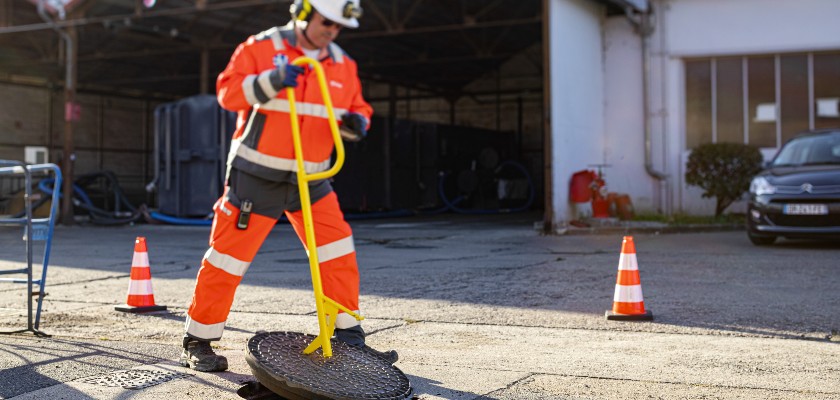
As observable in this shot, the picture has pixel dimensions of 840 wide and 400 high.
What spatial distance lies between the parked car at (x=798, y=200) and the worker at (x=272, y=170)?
817 cm

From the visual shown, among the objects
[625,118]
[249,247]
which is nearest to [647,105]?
[625,118]

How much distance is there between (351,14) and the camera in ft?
14.0

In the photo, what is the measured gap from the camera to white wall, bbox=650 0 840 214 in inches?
669

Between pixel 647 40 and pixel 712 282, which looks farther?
pixel 647 40

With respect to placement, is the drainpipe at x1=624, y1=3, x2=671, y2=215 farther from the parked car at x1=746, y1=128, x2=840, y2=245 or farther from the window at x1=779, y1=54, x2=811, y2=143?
the parked car at x1=746, y1=128, x2=840, y2=245

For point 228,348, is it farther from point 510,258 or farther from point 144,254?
point 510,258

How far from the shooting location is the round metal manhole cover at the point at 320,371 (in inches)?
141

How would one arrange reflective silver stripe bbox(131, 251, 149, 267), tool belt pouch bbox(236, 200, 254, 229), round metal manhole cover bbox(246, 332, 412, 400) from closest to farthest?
round metal manhole cover bbox(246, 332, 412, 400)
tool belt pouch bbox(236, 200, 254, 229)
reflective silver stripe bbox(131, 251, 149, 267)

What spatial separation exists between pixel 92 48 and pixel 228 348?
2617 cm

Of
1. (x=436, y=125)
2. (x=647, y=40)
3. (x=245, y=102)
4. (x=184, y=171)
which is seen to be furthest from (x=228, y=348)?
(x=436, y=125)

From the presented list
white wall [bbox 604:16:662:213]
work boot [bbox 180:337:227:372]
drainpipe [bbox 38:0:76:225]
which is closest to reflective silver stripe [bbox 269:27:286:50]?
work boot [bbox 180:337:227:372]

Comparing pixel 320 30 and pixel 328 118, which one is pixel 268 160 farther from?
pixel 320 30

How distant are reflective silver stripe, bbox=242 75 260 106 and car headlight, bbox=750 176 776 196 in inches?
345

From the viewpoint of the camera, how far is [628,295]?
20.2 feet
